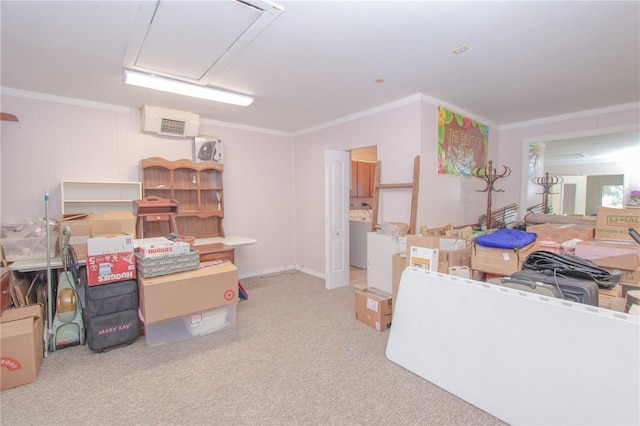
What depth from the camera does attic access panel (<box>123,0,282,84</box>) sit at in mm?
1838

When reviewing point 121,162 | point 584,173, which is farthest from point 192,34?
point 584,173

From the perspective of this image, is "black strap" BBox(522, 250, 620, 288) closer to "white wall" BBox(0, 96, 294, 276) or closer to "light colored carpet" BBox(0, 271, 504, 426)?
"light colored carpet" BBox(0, 271, 504, 426)

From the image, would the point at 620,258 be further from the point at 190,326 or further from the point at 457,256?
the point at 190,326

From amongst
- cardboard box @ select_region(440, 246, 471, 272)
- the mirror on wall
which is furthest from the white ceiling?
the mirror on wall

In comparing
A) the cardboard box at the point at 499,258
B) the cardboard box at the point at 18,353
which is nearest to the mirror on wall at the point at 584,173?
the cardboard box at the point at 499,258

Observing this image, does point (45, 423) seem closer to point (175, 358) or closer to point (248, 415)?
point (175, 358)

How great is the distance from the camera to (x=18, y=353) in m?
2.08

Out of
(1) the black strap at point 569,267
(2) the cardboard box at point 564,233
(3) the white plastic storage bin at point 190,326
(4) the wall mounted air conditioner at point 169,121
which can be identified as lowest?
(3) the white plastic storage bin at point 190,326

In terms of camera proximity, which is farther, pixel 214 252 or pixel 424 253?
pixel 214 252

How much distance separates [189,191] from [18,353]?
2.61 meters

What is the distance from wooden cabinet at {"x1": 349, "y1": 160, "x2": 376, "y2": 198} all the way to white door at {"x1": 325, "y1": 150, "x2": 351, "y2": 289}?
1675 millimetres

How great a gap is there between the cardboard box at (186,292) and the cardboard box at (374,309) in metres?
1.33

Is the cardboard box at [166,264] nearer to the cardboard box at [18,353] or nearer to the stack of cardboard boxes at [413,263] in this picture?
the cardboard box at [18,353]

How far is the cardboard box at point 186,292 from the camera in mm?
2490
